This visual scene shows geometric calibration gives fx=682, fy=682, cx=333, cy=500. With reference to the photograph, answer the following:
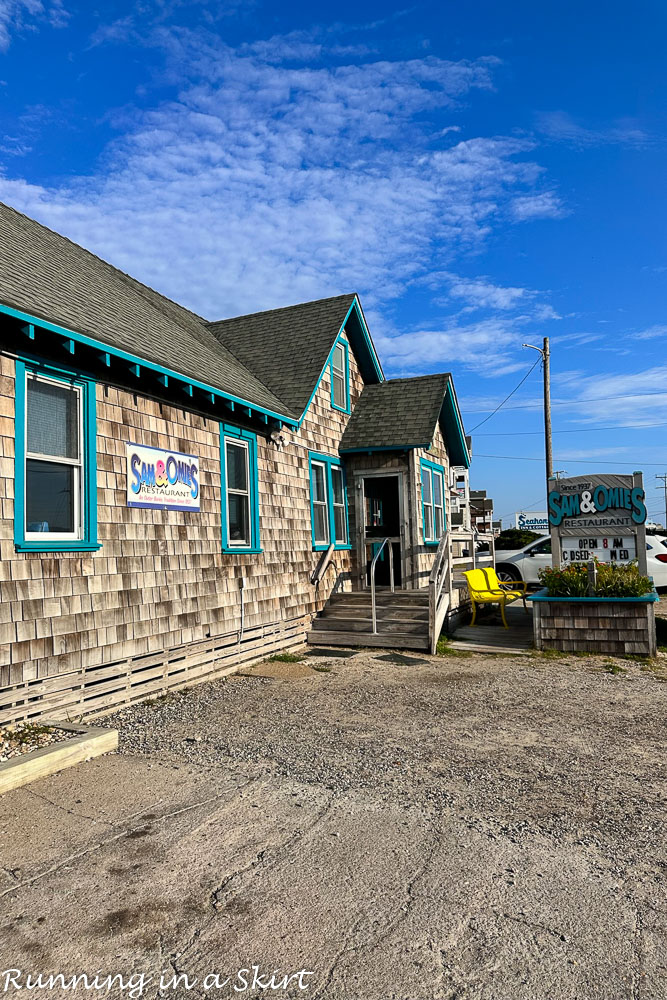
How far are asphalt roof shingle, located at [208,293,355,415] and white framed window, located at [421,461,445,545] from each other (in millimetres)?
3177

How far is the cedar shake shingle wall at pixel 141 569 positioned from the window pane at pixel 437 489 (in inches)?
166

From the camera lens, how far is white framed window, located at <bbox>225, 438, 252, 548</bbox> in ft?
32.1

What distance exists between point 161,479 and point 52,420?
5.53 feet

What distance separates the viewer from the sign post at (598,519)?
11234 mm

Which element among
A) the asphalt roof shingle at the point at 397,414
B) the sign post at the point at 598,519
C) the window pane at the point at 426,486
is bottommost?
the sign post at the point at 598,519

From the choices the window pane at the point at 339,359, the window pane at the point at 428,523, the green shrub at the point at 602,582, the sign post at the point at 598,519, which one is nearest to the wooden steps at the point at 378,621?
the window pane at the point at 428,523

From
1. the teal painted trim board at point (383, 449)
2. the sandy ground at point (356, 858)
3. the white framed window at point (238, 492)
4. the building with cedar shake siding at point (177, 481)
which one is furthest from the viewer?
the teal painted trim board at point (383, 449)

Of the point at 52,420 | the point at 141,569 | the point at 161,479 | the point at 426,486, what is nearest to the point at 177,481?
the point at 161,479

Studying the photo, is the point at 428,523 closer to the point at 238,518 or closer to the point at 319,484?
the point at 319,484

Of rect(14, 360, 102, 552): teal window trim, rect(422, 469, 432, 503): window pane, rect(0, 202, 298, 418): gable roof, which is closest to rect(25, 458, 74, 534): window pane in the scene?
rect(14, 360, 102, 552): teal window trim

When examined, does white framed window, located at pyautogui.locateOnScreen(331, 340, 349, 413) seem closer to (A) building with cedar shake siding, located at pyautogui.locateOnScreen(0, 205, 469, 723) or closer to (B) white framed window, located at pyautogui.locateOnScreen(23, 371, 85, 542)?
(A) building with cedar shake siding, located at pyautogui.locateOnScreen(0, 205, 469, 723)

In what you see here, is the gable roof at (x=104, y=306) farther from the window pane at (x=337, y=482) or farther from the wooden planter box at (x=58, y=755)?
the wooden planter box at (x=58, y=755)

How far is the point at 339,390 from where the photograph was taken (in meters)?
13.8

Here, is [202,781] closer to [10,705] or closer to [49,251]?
[10,705]
